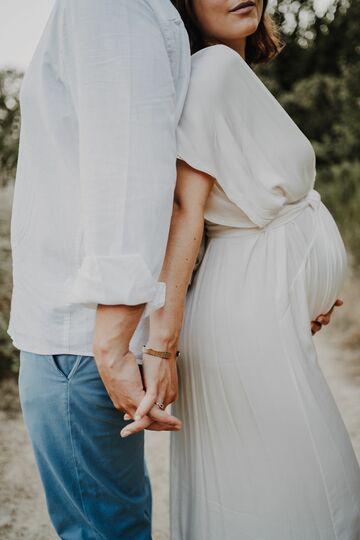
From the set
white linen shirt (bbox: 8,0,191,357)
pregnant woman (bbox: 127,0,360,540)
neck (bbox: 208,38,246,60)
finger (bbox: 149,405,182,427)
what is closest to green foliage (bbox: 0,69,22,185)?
neck (bbox: 208,38,246,60)

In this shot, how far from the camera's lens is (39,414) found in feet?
4.32

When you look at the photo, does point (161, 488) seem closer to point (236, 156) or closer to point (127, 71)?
point (236, 156)

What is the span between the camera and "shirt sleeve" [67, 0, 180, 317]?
44.2 inches

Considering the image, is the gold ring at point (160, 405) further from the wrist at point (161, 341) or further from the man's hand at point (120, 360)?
the wrist at point (161, 341)

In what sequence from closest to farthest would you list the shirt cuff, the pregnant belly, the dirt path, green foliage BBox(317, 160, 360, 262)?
the shirt cuff, the pregnant belly, the dirt path, green foliage BBox(317, 160, 360, 262)

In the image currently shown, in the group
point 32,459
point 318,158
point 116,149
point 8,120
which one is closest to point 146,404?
point 116,149

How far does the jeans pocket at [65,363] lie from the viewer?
1.27 metres

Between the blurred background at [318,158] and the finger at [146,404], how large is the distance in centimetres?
106

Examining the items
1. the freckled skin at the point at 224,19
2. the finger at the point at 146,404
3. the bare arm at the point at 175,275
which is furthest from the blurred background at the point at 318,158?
the finger at the point at 146,404

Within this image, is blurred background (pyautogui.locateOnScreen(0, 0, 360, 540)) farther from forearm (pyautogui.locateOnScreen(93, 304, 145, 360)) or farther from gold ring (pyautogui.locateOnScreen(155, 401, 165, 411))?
gold ring (pyautogui.locateOnScreen(155, 401, 165, 411))

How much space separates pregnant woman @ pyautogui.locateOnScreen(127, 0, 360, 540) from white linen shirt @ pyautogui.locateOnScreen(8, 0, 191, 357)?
0.78 ft

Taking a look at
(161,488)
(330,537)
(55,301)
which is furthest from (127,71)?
(161,488)

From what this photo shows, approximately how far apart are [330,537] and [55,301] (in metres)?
0.89

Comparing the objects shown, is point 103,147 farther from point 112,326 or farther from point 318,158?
point 318,158
